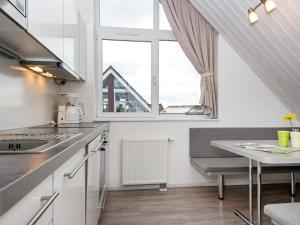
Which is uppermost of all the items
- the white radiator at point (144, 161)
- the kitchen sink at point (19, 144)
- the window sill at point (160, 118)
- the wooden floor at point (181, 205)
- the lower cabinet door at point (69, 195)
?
the window sill at point (160, 118)

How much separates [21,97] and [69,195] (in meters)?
1.11

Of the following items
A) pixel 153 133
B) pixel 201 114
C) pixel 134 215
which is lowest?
pixel 134 215

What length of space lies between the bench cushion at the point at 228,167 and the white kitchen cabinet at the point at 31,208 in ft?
7.18

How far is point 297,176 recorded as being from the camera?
3455mm

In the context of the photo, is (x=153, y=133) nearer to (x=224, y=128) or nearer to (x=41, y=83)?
(x=224, y=128)

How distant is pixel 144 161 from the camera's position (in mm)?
3107

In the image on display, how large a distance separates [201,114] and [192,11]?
→ 1.42 meters

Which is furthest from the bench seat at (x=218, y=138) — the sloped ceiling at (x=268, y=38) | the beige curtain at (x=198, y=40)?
the sloped ceiling at (x=268, y=38)

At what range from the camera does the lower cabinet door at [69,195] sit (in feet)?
2.67

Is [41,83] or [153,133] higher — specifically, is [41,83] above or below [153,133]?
above

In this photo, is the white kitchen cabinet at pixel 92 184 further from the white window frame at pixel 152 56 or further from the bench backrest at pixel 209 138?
the bench backrest at pixel 209 138

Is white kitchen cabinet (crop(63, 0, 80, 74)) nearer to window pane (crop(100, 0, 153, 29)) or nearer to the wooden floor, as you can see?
window pane (crop(100, 0, 153, 29))

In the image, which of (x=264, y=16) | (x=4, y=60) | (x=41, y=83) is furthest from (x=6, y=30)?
(x=264, y=16)

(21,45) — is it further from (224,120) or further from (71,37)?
(224,120)
